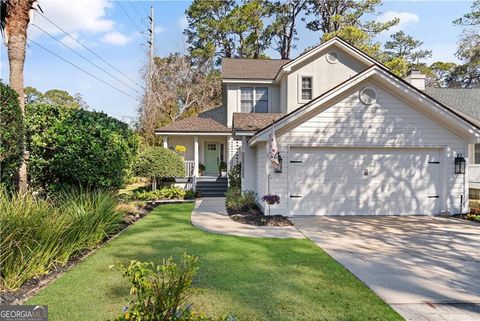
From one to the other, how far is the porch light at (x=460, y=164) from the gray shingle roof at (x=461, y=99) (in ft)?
29.6

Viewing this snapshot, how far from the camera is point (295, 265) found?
5277mm

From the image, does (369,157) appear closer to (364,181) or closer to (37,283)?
(364,181)

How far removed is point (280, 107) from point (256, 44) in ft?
56.8

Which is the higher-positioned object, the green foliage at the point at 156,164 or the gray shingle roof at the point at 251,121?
the gray shingle roof at the point at 251,121

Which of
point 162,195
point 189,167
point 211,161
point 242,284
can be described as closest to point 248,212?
point 162,195

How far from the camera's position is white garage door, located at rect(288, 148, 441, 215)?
1007cm

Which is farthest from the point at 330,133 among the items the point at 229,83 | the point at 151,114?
the point at 151,114

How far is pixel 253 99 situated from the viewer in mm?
17188

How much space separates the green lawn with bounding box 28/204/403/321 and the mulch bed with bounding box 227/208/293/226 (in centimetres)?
197

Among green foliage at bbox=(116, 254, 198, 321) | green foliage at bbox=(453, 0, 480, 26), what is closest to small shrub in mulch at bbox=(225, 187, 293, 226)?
green foliage at bbox=(116, 254, 198, 321)

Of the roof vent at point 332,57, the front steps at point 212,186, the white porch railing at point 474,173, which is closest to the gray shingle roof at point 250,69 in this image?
the roof vent at point 332,57

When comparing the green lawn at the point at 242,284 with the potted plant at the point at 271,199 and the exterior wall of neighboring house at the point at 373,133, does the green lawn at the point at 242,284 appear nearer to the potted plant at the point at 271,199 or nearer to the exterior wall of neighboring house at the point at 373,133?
the potted plant at the point at 271,199

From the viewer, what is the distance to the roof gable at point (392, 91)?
942cm

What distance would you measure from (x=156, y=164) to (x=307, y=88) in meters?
8.36
